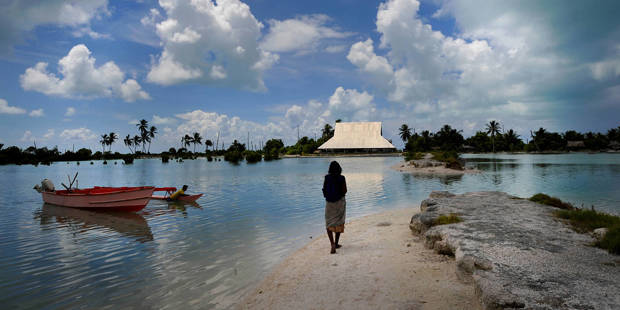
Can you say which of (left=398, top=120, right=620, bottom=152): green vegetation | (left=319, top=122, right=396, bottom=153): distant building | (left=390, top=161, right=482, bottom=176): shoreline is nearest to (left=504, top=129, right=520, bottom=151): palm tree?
(left=398, top=120, right=620, bottom=152): green vegetation

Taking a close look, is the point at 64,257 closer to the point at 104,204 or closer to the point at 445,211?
the point at 104,204

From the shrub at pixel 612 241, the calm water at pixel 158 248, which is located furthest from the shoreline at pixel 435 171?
the shrub at pixel 612 241

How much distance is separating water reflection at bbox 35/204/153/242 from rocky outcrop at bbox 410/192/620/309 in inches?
370

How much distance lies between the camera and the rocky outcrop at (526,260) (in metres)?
3.98

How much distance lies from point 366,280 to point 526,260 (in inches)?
104

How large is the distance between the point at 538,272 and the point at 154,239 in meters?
10.4

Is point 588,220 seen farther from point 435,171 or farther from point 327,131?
point 327,131

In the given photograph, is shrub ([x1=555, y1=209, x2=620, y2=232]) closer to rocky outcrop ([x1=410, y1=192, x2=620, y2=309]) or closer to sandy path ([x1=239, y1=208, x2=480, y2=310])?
rocky outcrop ([x1=410, y1=192, x2=620, y2=309])

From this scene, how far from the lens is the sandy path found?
16.0ft

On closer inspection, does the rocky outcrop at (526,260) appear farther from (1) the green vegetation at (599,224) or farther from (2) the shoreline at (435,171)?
(2) the shoreline at (435,171)

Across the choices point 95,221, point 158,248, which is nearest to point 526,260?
point 158,248

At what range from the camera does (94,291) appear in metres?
6.44

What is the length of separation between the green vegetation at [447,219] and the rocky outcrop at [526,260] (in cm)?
15

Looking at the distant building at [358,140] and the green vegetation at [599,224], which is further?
the distant building at [358,140]
